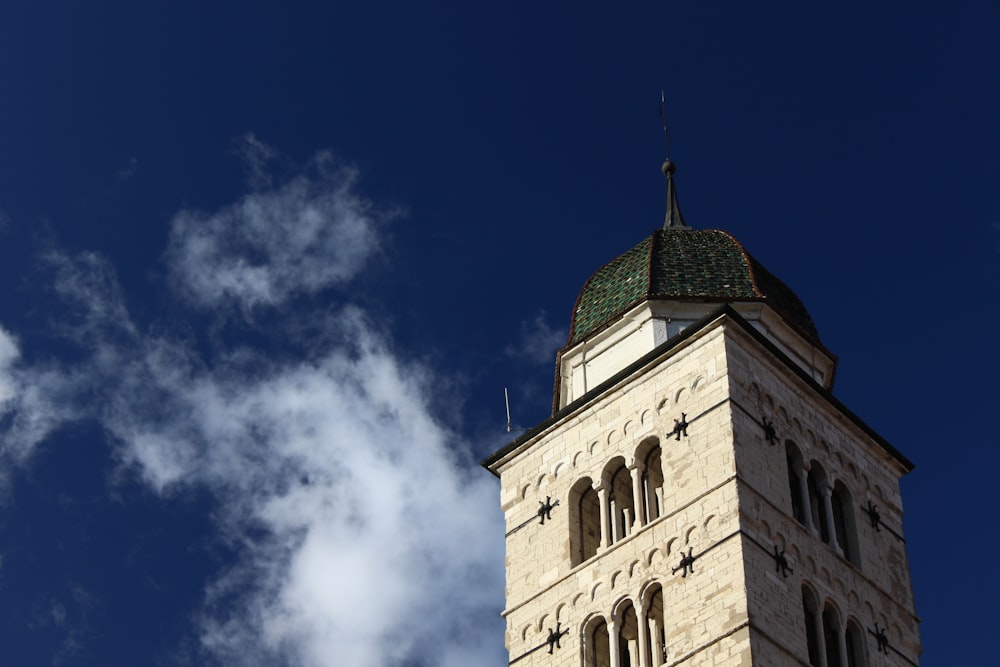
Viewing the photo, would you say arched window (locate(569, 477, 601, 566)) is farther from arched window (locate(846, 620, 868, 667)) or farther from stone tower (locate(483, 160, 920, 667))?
arched window (locate(846, 620, 868, 667))

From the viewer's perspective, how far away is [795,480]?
123ft

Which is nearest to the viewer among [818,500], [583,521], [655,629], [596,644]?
[655,629]

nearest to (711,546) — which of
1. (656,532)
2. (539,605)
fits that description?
(656,532)

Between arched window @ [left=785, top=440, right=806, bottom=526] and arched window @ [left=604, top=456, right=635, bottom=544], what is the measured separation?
10.2 feet

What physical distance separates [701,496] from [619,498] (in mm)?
2781

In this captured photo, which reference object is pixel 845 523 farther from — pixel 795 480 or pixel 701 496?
pixel 701 496

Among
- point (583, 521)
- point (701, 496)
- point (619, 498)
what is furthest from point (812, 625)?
point (583, 521)

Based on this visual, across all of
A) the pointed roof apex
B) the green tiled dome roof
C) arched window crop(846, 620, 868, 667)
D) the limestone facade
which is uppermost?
the pointed roof apex

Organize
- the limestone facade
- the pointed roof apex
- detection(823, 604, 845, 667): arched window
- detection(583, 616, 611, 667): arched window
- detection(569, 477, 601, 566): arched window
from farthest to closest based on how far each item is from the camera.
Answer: the pointed roof apex → detection(569, 477, 601, 566): arched window → detection(583, 616, 611, 667): arched window → detection(823, 604, 845, 667): arched window → the limestone facade

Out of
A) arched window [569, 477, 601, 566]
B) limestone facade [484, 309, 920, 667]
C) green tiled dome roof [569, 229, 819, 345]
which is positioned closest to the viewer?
limestone facade [484, 309, 920, 667]

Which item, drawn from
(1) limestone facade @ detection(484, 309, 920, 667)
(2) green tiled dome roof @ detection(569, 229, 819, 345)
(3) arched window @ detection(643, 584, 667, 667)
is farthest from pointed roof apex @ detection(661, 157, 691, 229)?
(3) arched window @ detection(643, 584, 667, 667)

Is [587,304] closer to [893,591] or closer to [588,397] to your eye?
[588,397]

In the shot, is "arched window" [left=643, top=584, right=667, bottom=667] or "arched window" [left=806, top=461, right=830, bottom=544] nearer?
"arched window" [left=643, top=584, right=667, bottom=667]

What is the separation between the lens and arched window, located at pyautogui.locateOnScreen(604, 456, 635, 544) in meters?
37.2
